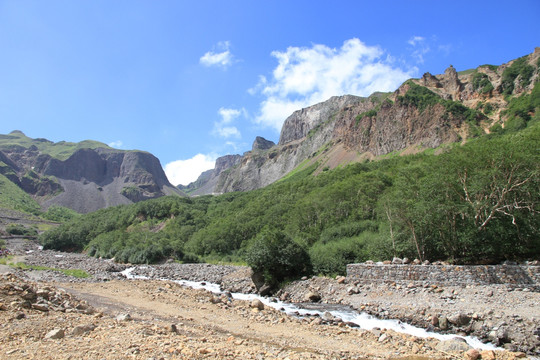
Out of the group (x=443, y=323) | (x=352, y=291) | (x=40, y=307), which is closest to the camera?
(x=40, y=307)

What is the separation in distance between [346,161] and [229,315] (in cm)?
15048

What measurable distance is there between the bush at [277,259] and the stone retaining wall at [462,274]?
950cm

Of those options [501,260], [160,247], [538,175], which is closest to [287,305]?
[501,260]

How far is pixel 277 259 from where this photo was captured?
31344mm

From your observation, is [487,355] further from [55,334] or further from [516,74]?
[516,74]

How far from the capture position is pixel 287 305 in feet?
80.1

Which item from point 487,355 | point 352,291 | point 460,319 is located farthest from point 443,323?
point 352,291

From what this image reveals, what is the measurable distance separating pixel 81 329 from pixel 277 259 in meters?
22.2

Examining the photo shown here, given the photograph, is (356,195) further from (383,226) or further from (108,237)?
(108,237)

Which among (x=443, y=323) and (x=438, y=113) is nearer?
(x=443, y=323)

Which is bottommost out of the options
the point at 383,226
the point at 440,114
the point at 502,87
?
the point at 383,226

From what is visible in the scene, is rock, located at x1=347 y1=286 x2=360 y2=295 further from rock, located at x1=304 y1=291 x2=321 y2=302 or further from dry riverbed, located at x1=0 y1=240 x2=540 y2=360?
rock, located at x1=304 y1=291 x2=321 y2=302

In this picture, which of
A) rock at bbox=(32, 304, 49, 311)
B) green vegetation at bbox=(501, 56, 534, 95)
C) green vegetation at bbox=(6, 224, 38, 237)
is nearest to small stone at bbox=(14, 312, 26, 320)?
rock at bbox=(32, 304, 49, 311)

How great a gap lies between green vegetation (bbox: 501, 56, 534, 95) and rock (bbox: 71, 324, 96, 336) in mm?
159201
